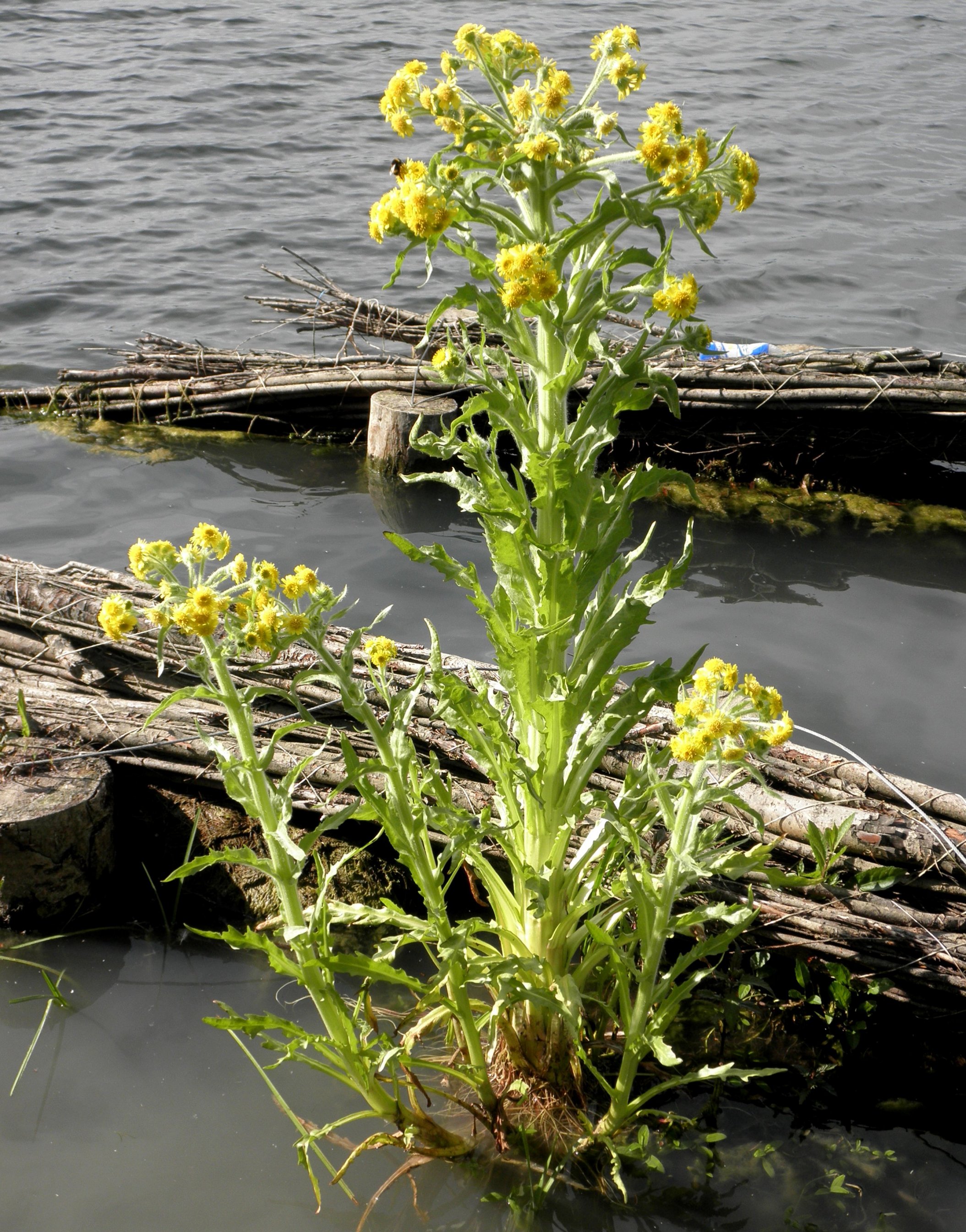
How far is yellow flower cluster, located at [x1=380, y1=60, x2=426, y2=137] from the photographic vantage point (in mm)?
2281

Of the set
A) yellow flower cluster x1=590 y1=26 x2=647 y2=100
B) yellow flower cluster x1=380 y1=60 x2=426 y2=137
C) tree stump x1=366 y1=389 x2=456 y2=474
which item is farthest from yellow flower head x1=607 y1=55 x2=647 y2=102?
tree stump x1=366 y1=389 x2=456 y2=474

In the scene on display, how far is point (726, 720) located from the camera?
225 cm

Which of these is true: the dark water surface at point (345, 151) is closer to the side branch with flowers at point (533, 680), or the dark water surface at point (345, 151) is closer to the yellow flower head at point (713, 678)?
the side branch with flowers at point (533, 680)

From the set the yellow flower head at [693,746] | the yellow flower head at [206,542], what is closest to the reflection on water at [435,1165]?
the yellow flower head at [693,746]

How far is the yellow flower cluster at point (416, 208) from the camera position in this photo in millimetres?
2084

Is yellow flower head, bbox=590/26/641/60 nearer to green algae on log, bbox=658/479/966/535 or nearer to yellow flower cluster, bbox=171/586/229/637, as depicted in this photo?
yellow flower cluster, bbox=171/586/229/637

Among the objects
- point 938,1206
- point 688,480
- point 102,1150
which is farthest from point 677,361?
point 102,1150

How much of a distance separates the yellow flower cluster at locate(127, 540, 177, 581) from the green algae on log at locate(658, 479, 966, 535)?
4337 mm

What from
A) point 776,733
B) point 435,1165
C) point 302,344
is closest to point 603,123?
Result: point 776,733

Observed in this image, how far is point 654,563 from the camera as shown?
5750mm

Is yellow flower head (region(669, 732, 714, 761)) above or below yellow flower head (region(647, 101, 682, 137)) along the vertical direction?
below

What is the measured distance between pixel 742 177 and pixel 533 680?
3.95 feet

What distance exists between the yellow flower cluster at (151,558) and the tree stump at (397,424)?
4.07m

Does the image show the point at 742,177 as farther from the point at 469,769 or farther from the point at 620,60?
the point at 469,769
